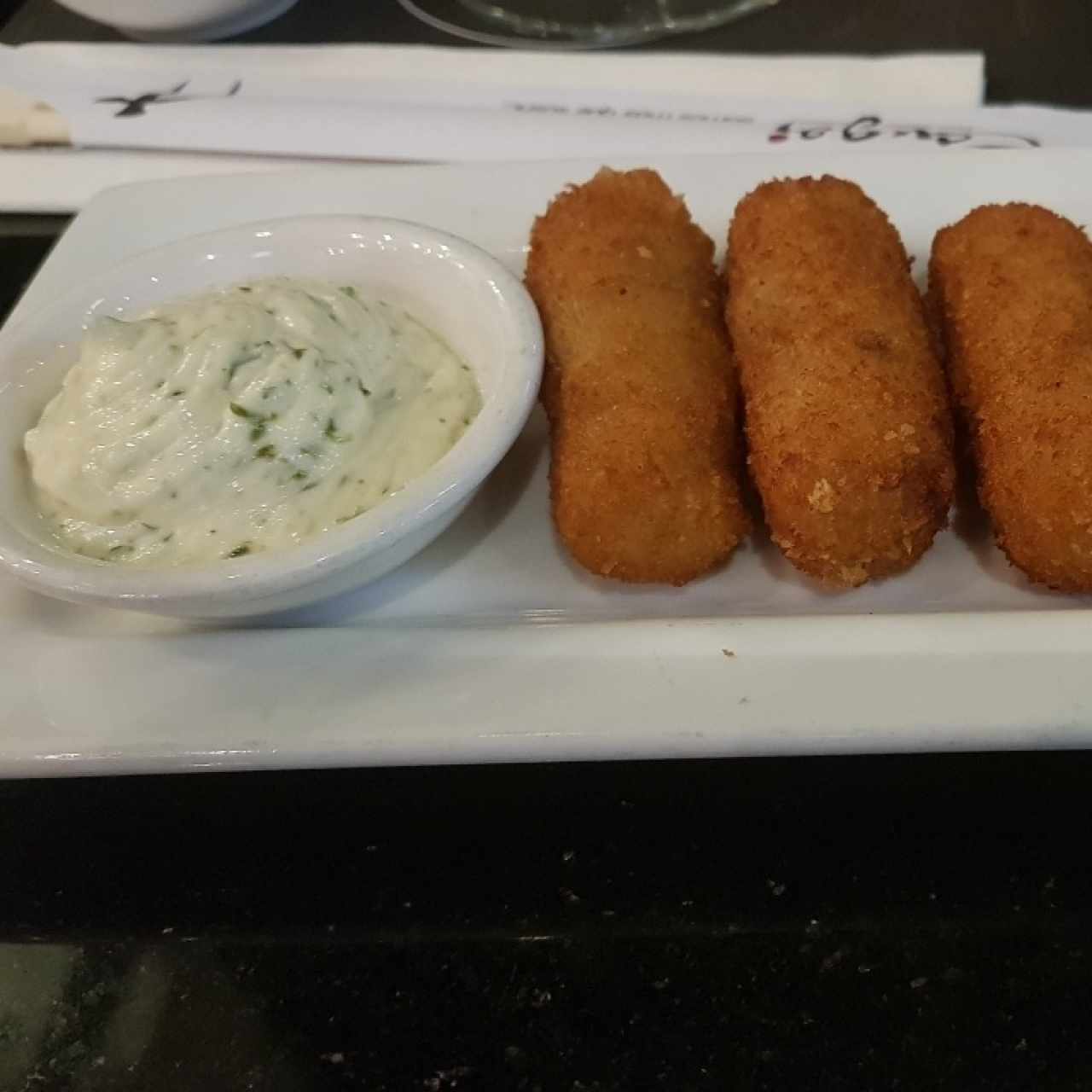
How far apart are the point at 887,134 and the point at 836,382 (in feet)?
2.88

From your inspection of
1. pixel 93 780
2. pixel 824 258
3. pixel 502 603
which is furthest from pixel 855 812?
pixel 93 780

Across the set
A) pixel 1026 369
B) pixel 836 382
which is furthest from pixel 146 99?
pixel 1026 369

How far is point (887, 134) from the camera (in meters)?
2.04

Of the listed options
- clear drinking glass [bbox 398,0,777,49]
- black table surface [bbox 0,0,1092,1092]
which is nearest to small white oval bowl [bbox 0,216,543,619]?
black table surface [bbox 0,0,1092,1092]

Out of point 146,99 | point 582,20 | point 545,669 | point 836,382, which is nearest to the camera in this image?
point 545,669

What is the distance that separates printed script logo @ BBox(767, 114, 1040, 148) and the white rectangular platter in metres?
0.89

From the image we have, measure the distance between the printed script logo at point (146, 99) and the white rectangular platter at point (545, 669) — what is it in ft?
3.95

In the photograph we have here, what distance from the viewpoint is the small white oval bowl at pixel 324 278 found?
3.84 feet

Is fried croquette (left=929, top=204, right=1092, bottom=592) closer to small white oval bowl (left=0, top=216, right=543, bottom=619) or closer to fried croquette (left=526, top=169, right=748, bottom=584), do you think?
fried croquette (left=526, top=169, right=748, bottom=584)

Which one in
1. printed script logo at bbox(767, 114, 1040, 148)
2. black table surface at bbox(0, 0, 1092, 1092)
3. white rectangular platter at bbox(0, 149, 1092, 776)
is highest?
printed script logo at bbox(767, 114, 1040, 148)

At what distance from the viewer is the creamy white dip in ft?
4.08

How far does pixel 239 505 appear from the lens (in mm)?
1241

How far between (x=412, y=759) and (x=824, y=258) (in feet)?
2.92

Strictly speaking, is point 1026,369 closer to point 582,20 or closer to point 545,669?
point 545,669
